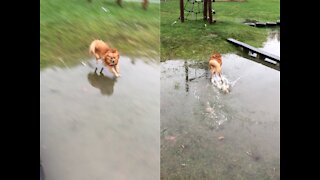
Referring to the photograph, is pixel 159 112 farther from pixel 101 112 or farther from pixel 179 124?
pixel 101 112

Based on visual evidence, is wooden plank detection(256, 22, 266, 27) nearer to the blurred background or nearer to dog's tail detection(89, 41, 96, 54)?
the blurred background

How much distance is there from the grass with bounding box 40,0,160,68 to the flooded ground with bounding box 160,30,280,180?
0.61 ft

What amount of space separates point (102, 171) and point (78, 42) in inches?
25.8

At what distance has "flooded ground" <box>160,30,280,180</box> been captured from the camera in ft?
6.21

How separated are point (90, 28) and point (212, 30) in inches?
24.5

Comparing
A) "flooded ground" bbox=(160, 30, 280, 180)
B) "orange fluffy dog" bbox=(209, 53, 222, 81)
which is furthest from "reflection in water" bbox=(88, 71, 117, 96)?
"orange fluffy dog" bbox=(209, 53, 222, 81)

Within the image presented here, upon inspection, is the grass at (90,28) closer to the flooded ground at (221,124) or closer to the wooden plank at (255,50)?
the flooded ground at (221,124)

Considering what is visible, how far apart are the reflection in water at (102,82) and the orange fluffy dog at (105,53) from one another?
1.9 inches

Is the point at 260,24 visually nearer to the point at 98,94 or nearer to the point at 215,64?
the point at 215,64

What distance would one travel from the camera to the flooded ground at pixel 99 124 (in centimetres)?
192

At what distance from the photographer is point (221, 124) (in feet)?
6.38

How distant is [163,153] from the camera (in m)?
1.91

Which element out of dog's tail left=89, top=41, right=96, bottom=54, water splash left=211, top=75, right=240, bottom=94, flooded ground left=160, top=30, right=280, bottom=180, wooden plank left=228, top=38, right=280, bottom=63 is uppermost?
dog's tail left=89, top=41, right=96, bottom=54

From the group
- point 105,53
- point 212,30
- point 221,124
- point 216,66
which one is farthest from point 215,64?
point 105,53
